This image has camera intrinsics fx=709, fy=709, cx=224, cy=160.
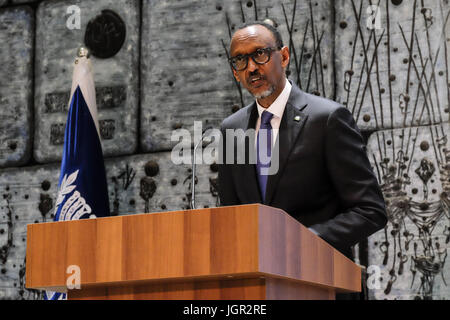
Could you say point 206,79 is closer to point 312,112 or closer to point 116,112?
point 116,112

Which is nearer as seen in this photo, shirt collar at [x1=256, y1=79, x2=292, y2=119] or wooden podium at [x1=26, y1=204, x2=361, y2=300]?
wooden podium at [x1=26, y1=204, x2=361, y2=300]

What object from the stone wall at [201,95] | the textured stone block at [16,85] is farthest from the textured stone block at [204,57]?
the textured stone block at [16,85]

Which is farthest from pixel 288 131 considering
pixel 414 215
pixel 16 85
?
pixel 16 85

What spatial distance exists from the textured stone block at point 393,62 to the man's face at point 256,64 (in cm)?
136

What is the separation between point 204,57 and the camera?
401 centimetres

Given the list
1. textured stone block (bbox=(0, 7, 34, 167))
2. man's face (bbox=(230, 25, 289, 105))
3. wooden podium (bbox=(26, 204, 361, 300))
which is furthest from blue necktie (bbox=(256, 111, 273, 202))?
textured stone block (bbox=(0, 7, 34, 167))

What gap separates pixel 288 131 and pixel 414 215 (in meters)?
1.39

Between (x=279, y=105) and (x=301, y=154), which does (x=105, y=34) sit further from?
(x=301, y=154)

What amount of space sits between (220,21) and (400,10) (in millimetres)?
998

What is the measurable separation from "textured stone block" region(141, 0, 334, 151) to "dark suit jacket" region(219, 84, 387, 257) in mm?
1453

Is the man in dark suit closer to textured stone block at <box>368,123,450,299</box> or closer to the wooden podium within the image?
the wooden podium

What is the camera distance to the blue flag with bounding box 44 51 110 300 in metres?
3.57

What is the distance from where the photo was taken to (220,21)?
4.00m
